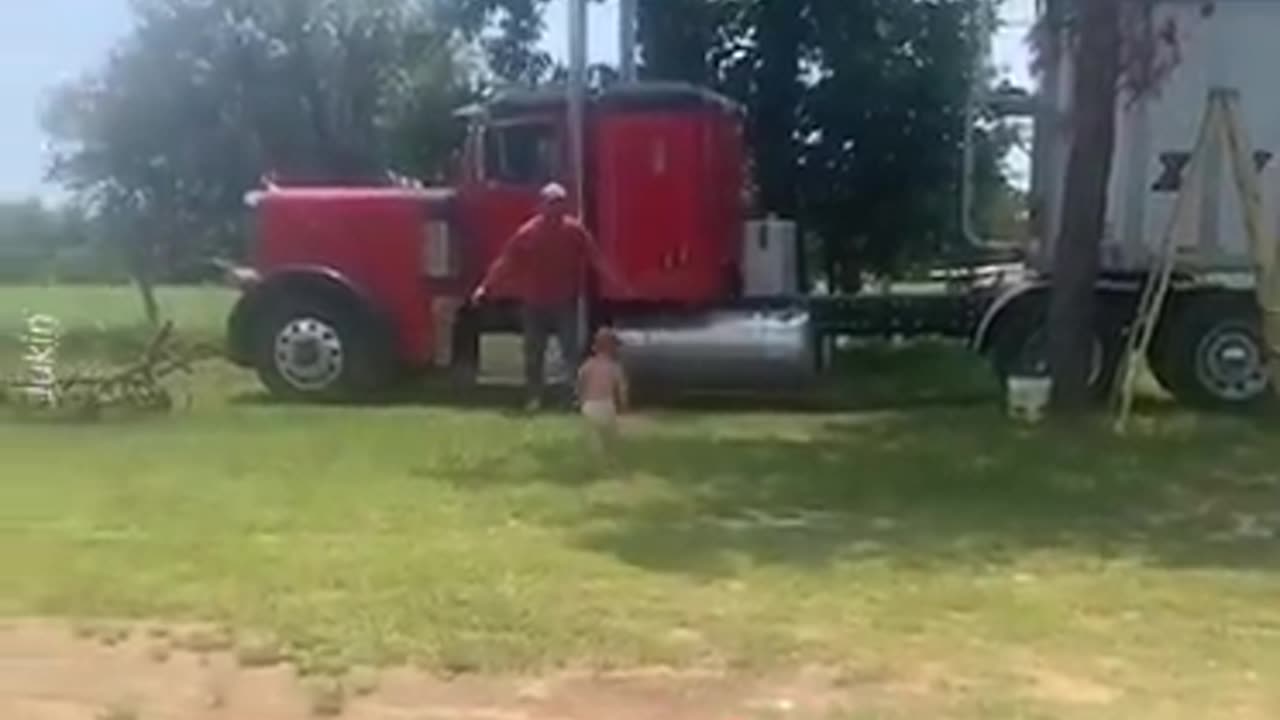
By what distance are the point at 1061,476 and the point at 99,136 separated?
80.4ft

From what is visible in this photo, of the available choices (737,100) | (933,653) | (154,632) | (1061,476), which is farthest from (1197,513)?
(737,100)

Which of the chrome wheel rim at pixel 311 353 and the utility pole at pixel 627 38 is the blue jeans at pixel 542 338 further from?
the utility pole at pixel 627 38

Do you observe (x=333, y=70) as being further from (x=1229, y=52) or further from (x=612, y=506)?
(x=612, y=506)

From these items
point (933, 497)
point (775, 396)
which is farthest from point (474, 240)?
point (933, 497)

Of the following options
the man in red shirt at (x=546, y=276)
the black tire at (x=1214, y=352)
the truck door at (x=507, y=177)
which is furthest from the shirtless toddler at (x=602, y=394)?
the black tire at (x=1214, y=352)

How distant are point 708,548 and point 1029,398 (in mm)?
7055

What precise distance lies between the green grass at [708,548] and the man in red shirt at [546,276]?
127 centimetres

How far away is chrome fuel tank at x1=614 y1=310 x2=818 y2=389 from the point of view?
21359mm

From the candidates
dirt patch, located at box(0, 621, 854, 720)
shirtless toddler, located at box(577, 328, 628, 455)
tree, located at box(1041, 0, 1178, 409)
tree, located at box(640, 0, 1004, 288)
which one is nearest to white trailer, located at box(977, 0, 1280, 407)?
tree, located at box(1041, 0, 1178, 409)

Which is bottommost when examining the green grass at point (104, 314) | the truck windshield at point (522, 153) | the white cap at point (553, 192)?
the green grass at point (104, 314)

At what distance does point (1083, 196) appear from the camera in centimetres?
1877

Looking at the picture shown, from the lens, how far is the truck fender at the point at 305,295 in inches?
838

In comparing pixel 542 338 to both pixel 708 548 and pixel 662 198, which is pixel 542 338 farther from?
pixel 708 548

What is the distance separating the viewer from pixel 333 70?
122 feet
